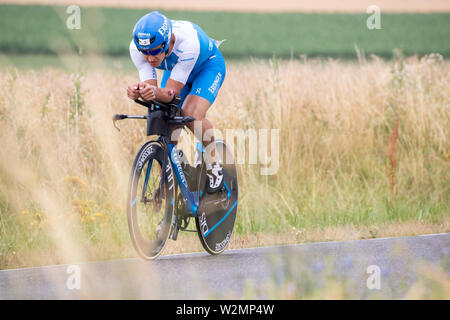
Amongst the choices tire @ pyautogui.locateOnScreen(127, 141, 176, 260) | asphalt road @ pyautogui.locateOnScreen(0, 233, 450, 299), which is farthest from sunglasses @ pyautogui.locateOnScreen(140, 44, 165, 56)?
asphalt road @ pyautogui.locateOnScreen(0, 233, 450, 299)

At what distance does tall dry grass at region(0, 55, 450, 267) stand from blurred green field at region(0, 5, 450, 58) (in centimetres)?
2437

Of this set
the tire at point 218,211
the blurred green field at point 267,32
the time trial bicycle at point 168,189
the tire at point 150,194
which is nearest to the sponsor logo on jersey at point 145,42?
the time trial bicycle at point 168,189

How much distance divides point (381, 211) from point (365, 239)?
1397 millimetres

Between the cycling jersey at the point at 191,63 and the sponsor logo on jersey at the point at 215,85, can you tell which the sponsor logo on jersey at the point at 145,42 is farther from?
the sponsor logo on jersey at the point at 215,85

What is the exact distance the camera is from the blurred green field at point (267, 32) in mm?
44000

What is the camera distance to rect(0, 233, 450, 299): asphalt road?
6.10m

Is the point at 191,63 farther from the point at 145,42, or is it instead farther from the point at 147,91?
the point at 147,91

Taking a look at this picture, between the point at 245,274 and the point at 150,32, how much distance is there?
229cm

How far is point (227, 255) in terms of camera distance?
796 centimetres

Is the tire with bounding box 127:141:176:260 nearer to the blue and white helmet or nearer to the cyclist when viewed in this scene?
the cyclist

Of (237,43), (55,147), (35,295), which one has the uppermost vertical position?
(237,43)

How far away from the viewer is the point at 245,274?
6938 mm

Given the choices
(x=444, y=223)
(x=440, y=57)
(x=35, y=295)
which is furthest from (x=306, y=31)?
(x=35, y=295)
